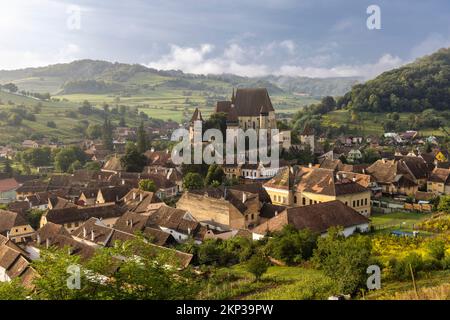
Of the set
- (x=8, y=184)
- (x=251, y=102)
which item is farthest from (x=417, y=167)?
(x=8, y=184)

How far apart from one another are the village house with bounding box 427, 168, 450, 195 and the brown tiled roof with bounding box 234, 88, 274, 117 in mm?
30126

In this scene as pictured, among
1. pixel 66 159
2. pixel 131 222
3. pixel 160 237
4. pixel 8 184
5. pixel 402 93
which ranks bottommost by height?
pixel 8 184

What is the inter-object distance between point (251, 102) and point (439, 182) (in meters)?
34.2

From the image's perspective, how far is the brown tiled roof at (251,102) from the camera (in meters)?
81.7

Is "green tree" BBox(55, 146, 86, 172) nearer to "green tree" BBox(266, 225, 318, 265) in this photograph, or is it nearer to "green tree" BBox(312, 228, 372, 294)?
"green tree" BBox(266, 225, 318, 265)

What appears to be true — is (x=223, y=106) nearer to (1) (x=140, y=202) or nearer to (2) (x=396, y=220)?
(1) (x=140, y=202)

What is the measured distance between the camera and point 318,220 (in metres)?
37.4

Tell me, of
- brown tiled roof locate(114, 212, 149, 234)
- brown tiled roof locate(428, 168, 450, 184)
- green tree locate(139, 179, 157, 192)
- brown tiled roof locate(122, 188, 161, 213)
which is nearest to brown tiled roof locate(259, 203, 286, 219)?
brown tiled roof locate(114, 212, 149, 234)

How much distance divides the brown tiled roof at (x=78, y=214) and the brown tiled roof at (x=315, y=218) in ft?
53.4

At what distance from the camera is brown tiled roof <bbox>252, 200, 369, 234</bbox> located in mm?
36406

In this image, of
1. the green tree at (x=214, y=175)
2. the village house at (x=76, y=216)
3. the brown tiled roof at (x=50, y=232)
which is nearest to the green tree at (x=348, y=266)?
the brown tiled roof at (x=50, y=232)

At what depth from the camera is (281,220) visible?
3681 centimetres

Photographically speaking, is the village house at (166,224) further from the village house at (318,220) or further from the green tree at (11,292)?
the green tree at (11,292)

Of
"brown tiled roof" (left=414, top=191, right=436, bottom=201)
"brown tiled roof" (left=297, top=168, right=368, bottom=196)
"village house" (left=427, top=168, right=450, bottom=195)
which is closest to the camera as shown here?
"brown tiled roof" (left=297, top=168, right=368, bottom=196)
